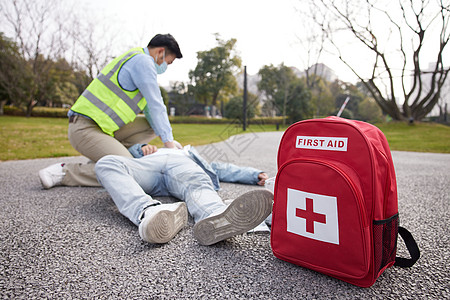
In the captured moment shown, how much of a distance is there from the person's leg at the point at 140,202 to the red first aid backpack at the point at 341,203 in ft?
1.65

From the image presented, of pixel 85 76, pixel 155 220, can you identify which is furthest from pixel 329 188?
pixel 85 76

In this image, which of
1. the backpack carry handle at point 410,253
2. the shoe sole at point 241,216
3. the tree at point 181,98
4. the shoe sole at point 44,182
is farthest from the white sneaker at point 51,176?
the tree at point 181,98

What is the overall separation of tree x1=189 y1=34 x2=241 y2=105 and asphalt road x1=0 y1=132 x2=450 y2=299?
24467 mm

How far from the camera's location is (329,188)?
929 mm

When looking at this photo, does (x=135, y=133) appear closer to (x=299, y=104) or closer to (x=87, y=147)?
(x=87, y=147)

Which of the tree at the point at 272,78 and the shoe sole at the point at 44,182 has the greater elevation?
the tree at the point at 272,78

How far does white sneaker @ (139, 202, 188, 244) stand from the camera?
1.12 m

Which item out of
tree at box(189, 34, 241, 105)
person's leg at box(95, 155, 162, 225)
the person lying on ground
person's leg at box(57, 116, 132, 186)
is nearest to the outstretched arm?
the person lying on ground

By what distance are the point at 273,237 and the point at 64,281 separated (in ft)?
2.51

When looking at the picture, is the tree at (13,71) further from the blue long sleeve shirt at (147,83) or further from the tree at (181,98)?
the blue long sleeve shirt at (147,83)

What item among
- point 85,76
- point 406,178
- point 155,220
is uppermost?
point 85,76

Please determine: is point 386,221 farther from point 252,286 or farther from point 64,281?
point 64,281

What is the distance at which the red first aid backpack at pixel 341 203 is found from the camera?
89 centimetres

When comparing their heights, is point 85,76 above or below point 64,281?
above
